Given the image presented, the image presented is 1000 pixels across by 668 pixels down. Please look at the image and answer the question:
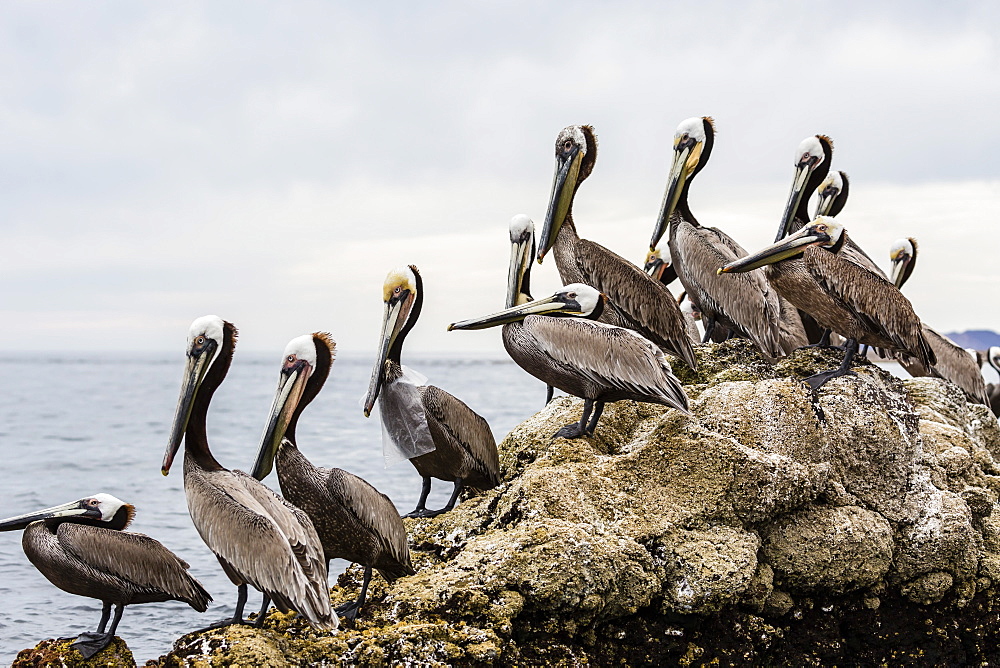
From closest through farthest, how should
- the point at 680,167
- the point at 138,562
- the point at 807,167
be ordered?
the point at 138,562
the point at 680,167
the point at 807,167

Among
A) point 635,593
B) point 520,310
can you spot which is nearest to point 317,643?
point 635,593

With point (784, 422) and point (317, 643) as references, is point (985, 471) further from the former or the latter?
point (317, 643)

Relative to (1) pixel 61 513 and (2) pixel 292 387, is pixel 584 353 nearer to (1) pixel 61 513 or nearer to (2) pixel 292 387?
(2) pixel 292 387

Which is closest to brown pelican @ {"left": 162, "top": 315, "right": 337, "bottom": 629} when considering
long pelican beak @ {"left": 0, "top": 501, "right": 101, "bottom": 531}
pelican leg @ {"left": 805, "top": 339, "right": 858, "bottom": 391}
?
long pelican beak @ {"left": 0, "top": 501, "right": 101, "bottom": 531}

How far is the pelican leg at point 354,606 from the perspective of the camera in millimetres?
4371

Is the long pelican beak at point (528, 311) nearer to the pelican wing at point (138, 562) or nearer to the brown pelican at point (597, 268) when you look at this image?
the brown pelican at point (597, 268)

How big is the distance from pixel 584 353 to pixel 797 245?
Answer: 175cm

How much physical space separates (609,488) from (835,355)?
7.75 feet

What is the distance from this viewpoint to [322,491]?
172 inches

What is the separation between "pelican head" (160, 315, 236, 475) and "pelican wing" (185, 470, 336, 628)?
27cm

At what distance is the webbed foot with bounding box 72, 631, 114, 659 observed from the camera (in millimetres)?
3951

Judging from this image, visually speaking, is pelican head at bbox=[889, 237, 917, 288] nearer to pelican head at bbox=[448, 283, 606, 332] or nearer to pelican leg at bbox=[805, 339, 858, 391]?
pelican leg at bbox=[805, 339, 858, 391]

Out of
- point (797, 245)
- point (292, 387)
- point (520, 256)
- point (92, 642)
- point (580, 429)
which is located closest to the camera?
point (92, 642)

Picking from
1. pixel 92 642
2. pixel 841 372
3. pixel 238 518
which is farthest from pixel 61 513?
pixel 841 372
